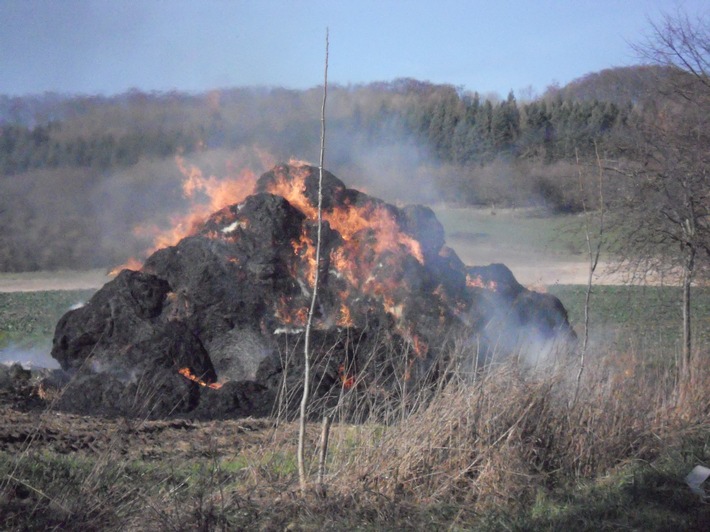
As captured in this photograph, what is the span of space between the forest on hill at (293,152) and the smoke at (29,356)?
510 cm

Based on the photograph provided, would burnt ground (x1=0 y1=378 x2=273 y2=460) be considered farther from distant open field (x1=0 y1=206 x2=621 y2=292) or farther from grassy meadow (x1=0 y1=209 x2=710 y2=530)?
distant open field (x1=0 y1=206 x2=621 y2=292)

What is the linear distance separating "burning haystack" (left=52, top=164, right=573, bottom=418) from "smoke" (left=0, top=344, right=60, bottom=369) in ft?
6.09

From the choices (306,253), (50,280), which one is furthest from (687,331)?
(50,280)

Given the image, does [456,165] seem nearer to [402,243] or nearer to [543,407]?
[402,243]

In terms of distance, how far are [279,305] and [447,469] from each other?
6734 millimetres

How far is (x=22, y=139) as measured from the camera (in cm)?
2930

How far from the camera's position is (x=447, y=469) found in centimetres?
644

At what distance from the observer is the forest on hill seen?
81.5 feet

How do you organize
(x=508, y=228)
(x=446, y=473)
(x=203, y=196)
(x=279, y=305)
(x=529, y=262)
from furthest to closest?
(x=508, y=228)
(x=529, y=262)
(x=203, y=196)
(x=279, y=305)
(x=446, y=473)

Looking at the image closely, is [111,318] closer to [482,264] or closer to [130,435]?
[130,435]

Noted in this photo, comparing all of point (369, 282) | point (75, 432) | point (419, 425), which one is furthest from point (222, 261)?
point (419, 425)

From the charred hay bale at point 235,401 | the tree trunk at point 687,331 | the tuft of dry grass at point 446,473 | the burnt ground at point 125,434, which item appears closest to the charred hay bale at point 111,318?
the burnt ground at point 125,434

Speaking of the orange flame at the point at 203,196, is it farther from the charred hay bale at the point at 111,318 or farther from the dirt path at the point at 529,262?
the dirt path at the point at 529,262

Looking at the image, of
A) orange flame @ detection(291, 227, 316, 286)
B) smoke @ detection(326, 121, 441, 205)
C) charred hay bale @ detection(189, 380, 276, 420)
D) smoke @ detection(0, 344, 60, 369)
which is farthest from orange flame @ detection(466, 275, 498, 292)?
smoke @ detection(326, 121, 441, 205)
